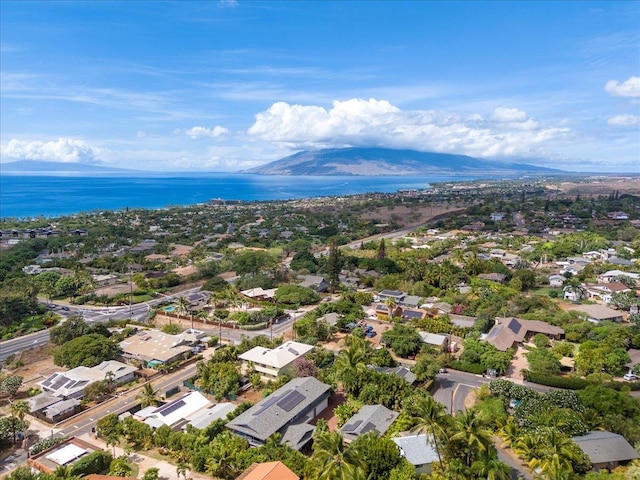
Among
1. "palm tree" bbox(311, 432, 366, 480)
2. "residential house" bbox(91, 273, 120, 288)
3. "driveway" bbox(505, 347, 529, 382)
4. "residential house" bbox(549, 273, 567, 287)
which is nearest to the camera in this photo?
"palm tree" bbox(311, 432, 366, 480)

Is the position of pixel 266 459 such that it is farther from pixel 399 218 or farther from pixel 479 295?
pixel 399 218

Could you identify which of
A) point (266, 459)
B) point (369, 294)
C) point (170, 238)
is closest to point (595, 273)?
point (369, 294)

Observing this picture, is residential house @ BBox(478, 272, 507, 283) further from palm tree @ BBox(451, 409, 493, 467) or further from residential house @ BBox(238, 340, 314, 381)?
palm tree @ BBox(451, 409, 493, 467)

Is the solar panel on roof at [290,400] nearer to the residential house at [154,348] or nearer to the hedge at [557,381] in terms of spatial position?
the residential house at [154,348]

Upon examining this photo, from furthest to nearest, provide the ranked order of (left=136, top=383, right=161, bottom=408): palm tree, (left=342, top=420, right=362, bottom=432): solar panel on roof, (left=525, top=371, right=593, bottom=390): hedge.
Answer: (left=525, top=371, right=593, bottom=390): hedge
(left=136, top=383, right=161, bottom=408): palm tree
(left=342, top=420, right=362, bottom=432): solar panel on roof

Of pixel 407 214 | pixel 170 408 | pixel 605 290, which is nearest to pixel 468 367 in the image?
pixel 170 408

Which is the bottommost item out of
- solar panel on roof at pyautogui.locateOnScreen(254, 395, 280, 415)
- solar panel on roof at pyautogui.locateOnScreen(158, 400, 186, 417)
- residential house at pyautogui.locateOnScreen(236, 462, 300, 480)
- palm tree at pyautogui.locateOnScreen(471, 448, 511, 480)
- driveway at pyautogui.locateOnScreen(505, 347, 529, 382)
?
driveway at pyautogui.locateOnScreen(505, 347, 529, 382)

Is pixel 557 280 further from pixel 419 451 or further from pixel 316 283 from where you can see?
pixel 419 451

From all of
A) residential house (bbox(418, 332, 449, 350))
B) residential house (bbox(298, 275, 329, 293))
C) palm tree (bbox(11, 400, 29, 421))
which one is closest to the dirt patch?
residential house (bbox(298, 275, 329, 293))
